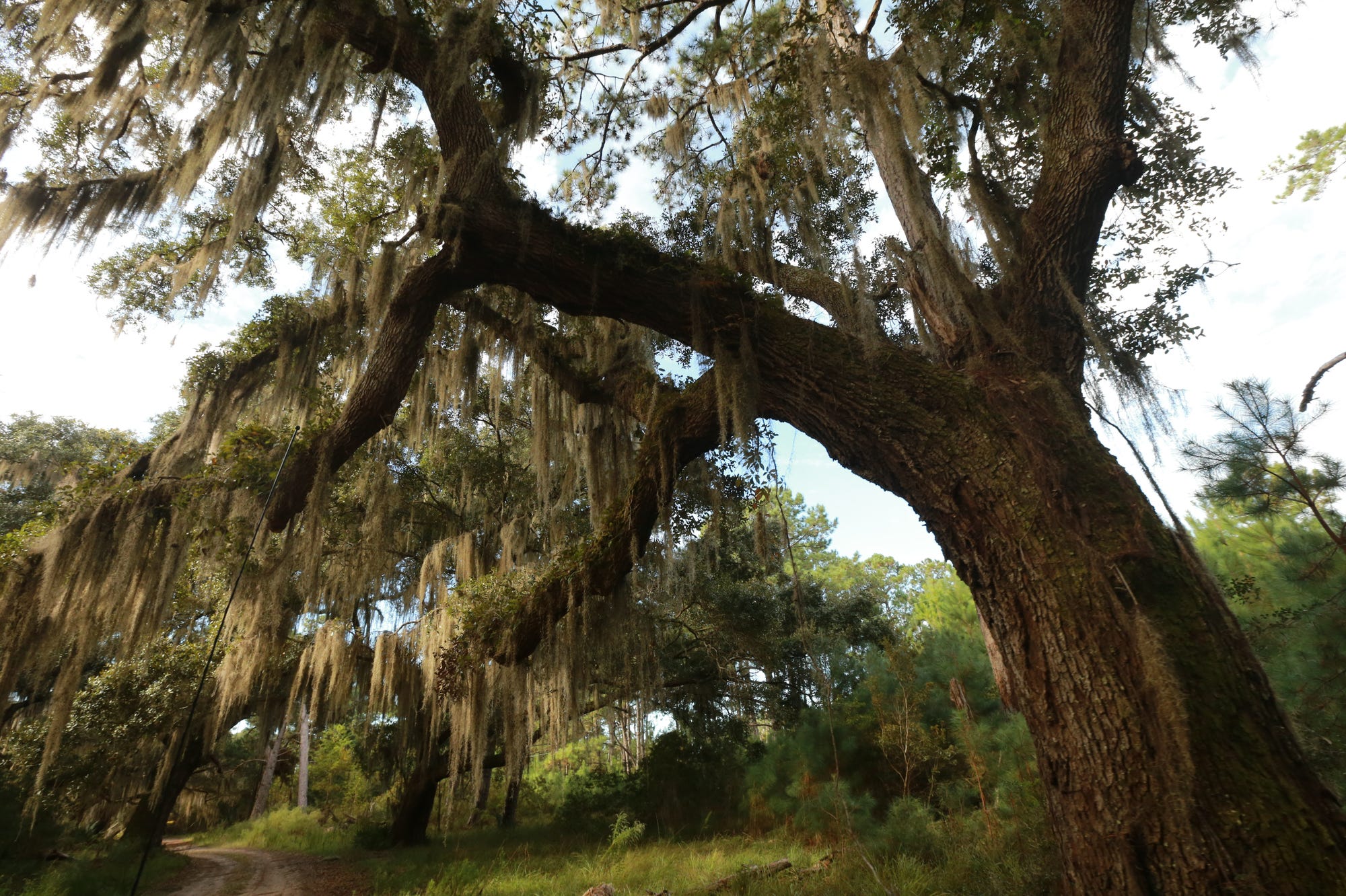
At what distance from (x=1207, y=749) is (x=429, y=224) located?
4.43 metres

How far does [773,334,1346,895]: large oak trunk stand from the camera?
1838 mm

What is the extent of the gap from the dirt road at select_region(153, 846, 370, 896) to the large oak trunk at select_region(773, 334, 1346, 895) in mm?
6169

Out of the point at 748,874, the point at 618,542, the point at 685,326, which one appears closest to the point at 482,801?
the point at 748,874

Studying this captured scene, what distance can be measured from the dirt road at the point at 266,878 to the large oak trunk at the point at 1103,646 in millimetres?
6169

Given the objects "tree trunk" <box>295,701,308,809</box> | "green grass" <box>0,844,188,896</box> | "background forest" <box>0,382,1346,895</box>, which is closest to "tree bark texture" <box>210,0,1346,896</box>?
"background forest" <box>0,382,1346,895</box>

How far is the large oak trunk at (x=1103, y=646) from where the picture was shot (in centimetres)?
184

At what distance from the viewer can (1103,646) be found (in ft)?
7.15

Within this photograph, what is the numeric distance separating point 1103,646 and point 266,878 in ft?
31.1

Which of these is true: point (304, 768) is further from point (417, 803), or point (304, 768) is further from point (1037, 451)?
point (1037, 451)

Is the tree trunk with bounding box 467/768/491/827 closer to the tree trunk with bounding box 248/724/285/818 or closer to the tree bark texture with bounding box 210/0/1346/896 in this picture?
the tree trunk with bounding box 248/724/285/818

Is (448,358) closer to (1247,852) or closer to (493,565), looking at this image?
(493,565)

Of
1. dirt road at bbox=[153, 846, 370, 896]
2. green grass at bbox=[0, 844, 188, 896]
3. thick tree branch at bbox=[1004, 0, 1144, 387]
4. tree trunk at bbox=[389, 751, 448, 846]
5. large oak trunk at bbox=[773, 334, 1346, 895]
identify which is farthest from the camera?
tree trunk at bbox=[389, 751, 448, 846]

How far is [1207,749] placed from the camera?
1927mm

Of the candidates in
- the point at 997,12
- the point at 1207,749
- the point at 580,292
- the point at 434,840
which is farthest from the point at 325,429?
the point at 434,840
